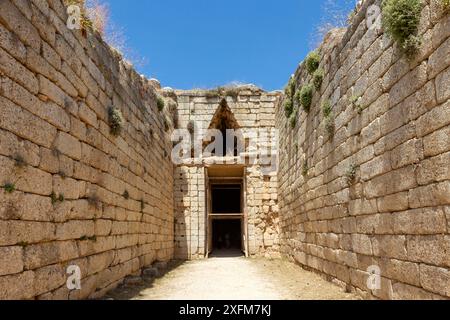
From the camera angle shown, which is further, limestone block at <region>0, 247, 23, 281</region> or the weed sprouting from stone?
the weed sprouting from stone

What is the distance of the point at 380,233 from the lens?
206 inches

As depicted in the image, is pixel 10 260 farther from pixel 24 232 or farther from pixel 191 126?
pixel 191 126

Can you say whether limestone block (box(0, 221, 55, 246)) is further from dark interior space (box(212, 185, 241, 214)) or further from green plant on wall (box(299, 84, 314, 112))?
dark interior space (box(212, 185, 241, 214))

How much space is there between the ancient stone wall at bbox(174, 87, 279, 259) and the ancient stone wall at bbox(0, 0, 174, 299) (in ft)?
19.0

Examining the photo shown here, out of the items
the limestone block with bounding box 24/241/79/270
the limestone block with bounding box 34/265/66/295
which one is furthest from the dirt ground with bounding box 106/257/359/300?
the limestone block with bounding box 34/265/66/295

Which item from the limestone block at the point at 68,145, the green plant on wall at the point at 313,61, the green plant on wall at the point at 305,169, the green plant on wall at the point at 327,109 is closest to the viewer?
the limestone block at the point at 68,145

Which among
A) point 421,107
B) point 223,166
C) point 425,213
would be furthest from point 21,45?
point 223,166

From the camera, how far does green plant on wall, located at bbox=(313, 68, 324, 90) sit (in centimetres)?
832

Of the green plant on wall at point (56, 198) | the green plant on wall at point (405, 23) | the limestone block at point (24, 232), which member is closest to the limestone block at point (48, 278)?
the limestone block at point (24, 232)

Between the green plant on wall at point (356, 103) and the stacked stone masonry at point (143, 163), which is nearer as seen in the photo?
the stacked stone masonry at point (143, 163)

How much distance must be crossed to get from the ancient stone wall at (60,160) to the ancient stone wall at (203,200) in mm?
5802

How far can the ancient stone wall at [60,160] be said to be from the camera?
377 centimetres

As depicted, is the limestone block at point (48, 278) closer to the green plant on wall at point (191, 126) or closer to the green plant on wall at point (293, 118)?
the green plant on wall at point (293, 118)

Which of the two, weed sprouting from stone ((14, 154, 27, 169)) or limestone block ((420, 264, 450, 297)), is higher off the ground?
weed sprouting from stone ((14, 154, 27, 169))
